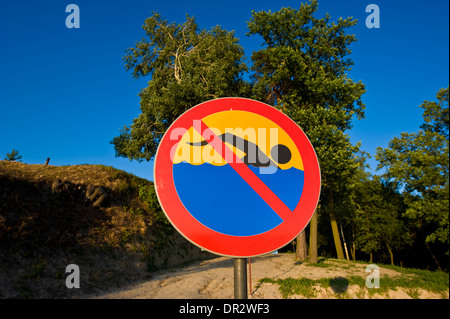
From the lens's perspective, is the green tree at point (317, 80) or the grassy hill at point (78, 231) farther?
the green tree at point (317, 80)

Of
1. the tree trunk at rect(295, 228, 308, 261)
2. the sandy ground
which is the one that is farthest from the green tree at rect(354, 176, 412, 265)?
the sandy ground

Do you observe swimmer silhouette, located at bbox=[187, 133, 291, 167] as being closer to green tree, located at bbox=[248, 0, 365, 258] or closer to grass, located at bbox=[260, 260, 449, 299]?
grass, located at bbox=[260, 260, 449, 299]

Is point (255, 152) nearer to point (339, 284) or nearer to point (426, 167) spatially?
point (339, 284)

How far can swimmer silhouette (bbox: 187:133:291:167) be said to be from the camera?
1.51 metres

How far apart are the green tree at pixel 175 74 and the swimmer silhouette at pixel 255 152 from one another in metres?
14.0

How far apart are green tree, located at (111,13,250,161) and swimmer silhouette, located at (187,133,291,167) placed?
14035 mm

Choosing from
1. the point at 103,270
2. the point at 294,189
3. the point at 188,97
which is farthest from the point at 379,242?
the point at 294,189

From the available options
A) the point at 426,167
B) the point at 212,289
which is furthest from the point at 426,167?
the point at 212,289

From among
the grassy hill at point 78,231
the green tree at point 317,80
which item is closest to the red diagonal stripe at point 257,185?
the grassy hill at point 78,231

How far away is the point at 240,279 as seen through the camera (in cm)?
146

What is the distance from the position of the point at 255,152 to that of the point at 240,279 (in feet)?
2.41

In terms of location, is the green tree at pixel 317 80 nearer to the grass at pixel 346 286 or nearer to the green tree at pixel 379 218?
the grass at pixel 346 286

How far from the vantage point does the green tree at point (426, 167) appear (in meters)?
17.7
